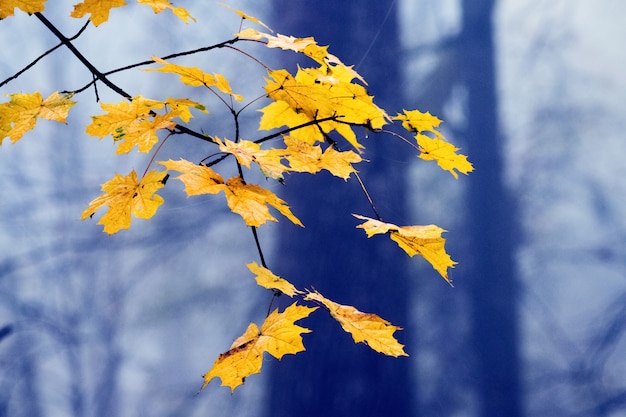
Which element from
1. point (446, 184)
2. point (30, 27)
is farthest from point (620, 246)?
point (30, 27)

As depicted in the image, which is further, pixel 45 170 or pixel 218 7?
pixel 218 7

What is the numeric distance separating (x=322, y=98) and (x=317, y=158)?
0.14 meters

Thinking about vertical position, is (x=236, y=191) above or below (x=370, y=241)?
below

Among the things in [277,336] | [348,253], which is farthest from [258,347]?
[348,253]

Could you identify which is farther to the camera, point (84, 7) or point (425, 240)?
point (425, 240)

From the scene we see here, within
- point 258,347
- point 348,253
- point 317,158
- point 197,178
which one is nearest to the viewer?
point 197,178

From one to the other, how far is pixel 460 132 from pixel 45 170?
4.93ft

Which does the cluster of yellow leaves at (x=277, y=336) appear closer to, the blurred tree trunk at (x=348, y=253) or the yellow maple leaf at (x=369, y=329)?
the yellow maple leaf at (x=369, y=329)

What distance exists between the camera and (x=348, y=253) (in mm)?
1826

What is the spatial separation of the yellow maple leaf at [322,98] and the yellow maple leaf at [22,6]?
396mm

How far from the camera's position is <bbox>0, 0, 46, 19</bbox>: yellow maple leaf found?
841mm

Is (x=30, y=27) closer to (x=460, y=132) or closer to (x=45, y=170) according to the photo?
(x=45, y=170)

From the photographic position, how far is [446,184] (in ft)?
6.17

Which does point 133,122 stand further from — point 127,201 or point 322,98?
point 322,98
